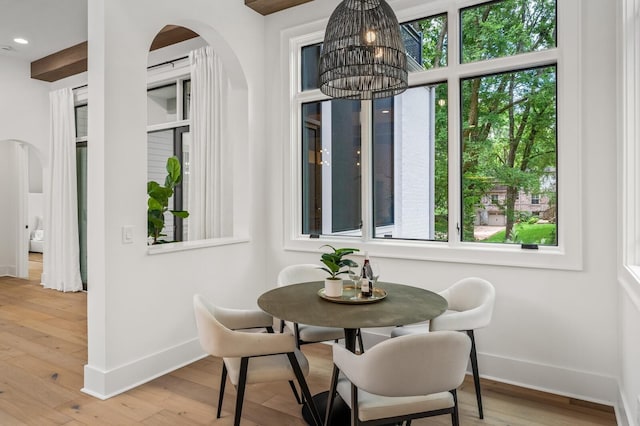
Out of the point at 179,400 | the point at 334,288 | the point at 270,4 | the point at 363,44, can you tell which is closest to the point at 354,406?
the point at 334,288

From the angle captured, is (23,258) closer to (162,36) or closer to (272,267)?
(162,36)

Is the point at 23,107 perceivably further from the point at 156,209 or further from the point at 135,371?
the point at 135,371

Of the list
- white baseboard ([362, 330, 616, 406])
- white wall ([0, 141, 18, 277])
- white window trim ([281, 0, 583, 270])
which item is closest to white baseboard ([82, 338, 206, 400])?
white window trim ([281, 0, 583, 270])

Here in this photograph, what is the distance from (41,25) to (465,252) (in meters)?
5.14

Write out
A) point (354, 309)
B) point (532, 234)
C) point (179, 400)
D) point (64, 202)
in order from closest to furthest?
point (354, 309) < point (179, 400) < point (532, 234) < point (64, 202)

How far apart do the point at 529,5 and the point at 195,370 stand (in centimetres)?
373

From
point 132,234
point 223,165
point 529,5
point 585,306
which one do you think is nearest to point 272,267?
point 223,165

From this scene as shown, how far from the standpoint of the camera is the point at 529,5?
3.03 metres

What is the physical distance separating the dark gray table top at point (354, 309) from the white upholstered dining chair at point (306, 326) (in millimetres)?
344

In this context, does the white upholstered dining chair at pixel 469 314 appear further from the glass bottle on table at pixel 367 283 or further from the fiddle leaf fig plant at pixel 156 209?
the fiddle leaf fig plant at pixel 156 209

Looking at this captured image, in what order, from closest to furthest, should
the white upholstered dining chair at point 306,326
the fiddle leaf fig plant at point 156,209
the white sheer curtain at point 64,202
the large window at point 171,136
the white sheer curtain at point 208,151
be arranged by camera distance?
1. the white upholstered dining chair at point 306,326
2. the fiddle leaf fig plant at point 156,209
3. the white sheer curtain at point 208,151
4. the large window at point 171,136
5. the white sheer curtain at point 64,202

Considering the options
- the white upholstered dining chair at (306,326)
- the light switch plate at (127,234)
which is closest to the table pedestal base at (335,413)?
the white upholstered dining chair at (306,326)

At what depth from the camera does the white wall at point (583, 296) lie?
8.78 feet

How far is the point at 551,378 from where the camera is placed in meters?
2.87
